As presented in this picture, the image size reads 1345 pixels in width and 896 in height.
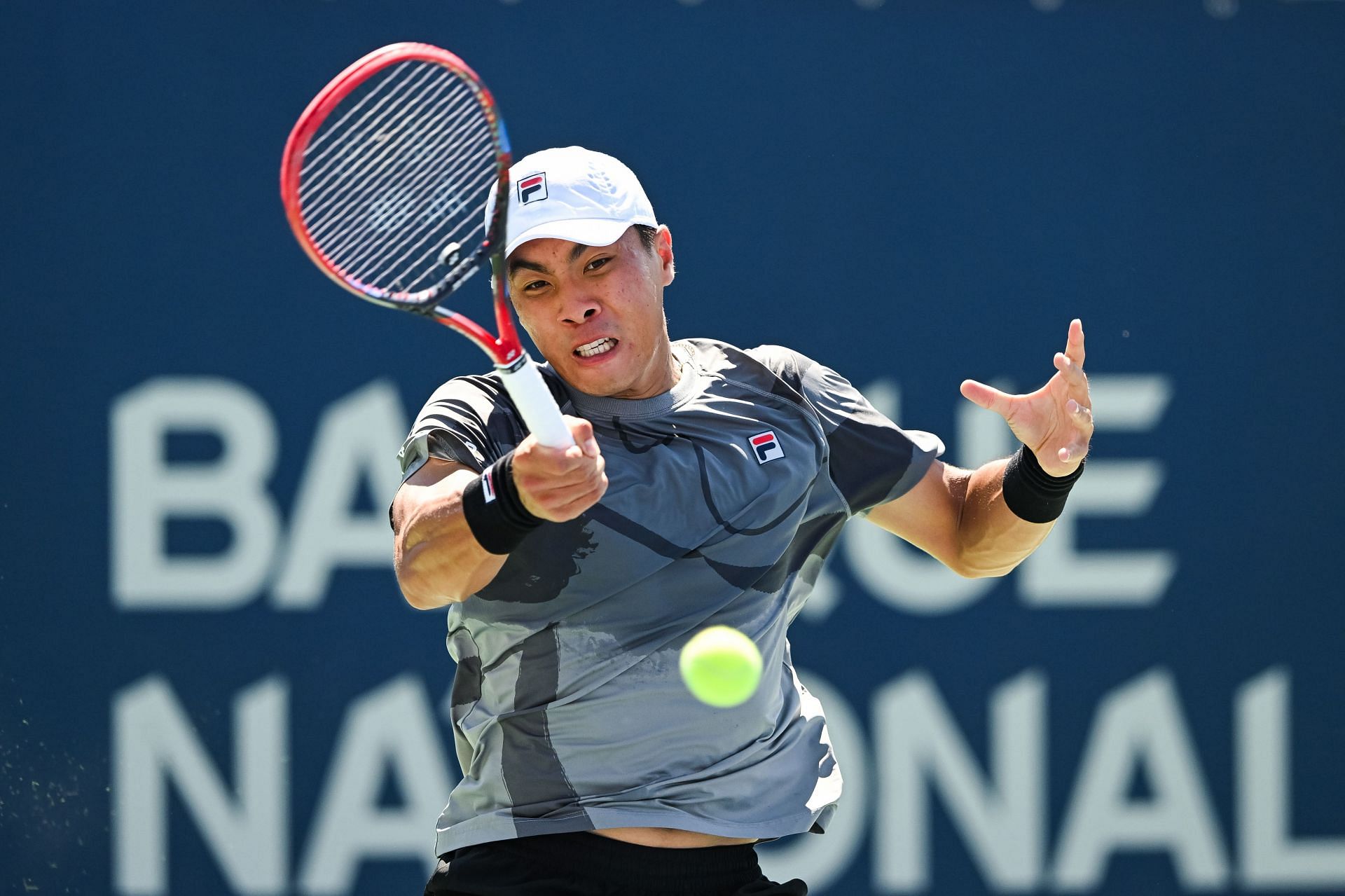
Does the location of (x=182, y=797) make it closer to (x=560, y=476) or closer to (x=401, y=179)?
(x=401, y=179)

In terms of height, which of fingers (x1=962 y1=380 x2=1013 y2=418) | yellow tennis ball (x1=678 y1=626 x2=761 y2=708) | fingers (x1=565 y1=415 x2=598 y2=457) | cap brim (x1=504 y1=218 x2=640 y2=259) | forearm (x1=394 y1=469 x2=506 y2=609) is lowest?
yellow tennis ball (x1=678 y1=626 x2=761 y2=708)

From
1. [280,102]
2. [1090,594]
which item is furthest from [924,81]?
[280,102]

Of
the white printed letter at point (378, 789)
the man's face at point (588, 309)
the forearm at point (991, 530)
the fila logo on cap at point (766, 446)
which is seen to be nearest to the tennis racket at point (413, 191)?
the man's face at point (588, 309)

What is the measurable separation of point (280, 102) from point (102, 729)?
1.57 meters

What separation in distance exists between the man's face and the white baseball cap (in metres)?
0.03

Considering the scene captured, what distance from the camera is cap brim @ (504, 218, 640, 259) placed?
2.40 meters

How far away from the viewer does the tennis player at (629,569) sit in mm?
2328

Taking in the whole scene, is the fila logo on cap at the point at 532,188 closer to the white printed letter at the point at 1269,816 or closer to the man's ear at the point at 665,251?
the man's ear at the point at 665,251

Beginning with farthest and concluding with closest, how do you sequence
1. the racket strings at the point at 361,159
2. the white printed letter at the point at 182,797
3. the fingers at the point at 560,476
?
1. the white printed letter at the point at 182,797
2. the racket strings at the point at 361,159
3. the fingers at the point at 560,476

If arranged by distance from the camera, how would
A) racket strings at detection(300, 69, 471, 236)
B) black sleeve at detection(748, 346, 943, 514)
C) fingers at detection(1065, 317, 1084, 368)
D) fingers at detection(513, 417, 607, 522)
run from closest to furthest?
fingers at detection(513, 417, 607, 522), racket strings at detection(300, 69, 471, 236), fingers at detection(1065, 317, 1084, 368), black sleeve at detection(748, 346, 943, 514)

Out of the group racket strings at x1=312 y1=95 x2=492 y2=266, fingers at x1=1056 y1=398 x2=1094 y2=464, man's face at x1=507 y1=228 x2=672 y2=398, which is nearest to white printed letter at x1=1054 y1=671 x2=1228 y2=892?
fingers at x1=1056 y1=398 x2=1094 y2=464

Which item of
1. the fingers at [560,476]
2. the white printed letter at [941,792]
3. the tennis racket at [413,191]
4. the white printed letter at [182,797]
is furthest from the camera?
the white printed letter at [941,792]

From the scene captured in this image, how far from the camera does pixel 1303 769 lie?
406 centimetres

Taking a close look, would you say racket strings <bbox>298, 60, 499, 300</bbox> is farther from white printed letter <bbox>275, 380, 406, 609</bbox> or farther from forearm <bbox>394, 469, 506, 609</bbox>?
white printed letter <bbox>275, 380, 406, 609</bbox>
